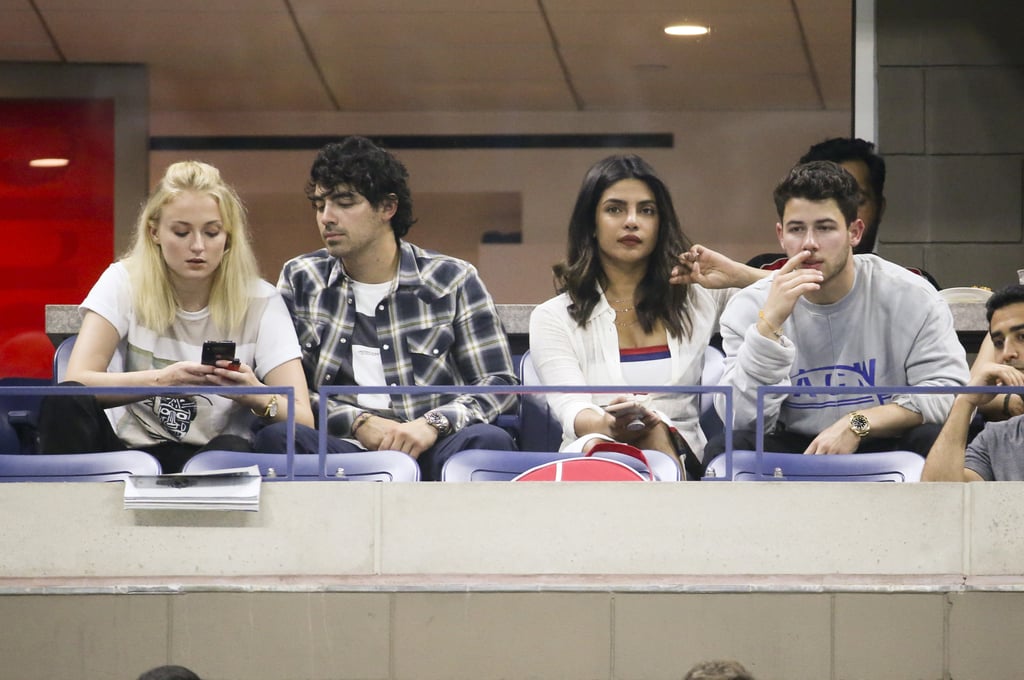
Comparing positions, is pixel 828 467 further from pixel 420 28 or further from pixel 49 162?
pixel 49 162

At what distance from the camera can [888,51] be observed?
7.44 metres

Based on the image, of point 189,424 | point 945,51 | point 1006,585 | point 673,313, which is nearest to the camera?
point 1006,585

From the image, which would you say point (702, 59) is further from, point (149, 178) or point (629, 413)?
point (629, 413)

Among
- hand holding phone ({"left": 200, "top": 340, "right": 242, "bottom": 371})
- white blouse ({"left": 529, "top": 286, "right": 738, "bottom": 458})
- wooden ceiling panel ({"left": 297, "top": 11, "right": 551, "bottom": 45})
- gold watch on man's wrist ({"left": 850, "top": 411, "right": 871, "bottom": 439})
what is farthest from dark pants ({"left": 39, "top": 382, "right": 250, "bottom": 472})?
wooden ceiling panel ({"left": 297, "top": 11, "right": 551, "bottom": 45})

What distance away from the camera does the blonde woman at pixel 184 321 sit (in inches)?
186

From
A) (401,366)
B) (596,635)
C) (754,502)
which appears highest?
(401,366)

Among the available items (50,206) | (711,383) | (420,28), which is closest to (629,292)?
(711,383)

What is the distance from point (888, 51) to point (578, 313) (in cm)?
301

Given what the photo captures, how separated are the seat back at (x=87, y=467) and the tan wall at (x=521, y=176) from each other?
9.70 ft

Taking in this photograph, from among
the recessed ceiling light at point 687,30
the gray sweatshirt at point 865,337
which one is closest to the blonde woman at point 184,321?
the gray sweatshirt at point 865,337

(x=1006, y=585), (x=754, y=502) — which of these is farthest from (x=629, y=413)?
(x=1006, y=585)

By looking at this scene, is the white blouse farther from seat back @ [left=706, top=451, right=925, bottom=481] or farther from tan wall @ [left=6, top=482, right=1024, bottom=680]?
tan wall @ [left=6, top=482, right=1024, bottom=680]

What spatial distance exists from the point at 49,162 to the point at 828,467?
4716mm

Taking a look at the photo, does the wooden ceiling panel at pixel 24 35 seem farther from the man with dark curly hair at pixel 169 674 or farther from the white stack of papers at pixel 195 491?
the man with dark curly hair at pixel 169 674
